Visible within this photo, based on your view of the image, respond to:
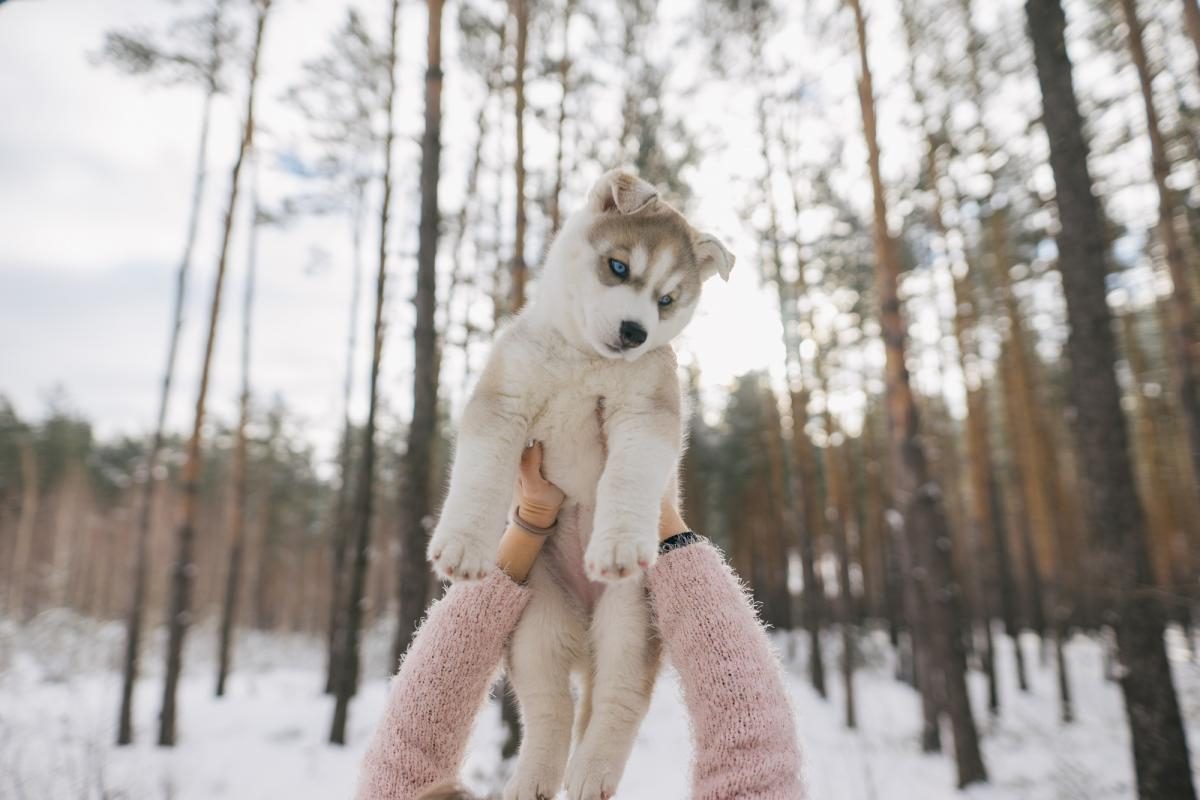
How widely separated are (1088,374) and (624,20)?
7.58 meters

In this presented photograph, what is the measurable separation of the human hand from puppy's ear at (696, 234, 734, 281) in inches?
22.0

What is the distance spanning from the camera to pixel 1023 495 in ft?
54.7

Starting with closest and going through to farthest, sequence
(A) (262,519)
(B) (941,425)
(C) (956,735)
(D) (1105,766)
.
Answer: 1. (C) (956,735)
2. (D) (1105,766)
3. (B) (941,425)
4. (A) (262,519)

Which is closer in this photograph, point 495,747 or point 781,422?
point 495,747

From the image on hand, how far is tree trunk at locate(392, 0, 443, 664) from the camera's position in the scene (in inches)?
200

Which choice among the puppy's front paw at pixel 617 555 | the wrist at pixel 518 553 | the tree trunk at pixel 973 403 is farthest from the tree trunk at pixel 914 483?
the puppy's front paw at pixel 617 555

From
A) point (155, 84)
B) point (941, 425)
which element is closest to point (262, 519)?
point (155, 84)

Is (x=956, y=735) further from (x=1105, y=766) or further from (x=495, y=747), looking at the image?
(x=495, y=747)

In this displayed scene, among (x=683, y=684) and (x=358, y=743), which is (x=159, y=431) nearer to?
(x=358, y=743)

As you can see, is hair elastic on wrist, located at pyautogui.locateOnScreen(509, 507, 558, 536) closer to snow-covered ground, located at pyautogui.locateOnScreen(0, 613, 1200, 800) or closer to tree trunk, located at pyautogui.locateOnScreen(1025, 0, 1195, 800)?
snow-covered ground, located at pyautogui.locateOnScreen(0, 613, 1200, 800)

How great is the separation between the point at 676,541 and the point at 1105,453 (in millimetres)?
5398

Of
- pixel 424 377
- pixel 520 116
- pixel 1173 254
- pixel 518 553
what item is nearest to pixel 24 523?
pixel 520 116

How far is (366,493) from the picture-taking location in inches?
405

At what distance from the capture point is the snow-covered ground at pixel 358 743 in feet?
22.9
